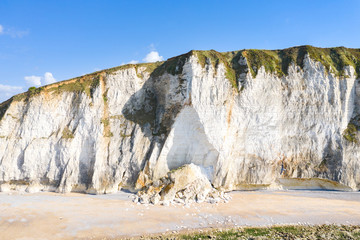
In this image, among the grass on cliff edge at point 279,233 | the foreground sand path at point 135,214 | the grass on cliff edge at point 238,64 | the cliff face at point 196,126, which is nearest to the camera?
the grass on cliff edge at point 279,233

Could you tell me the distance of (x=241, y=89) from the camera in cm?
2067

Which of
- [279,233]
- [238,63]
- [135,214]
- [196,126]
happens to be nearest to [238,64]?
[238,63]

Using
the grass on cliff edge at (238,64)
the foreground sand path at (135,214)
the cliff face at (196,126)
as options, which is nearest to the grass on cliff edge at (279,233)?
the foreground sand path at (135,214)

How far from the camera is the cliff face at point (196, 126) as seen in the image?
62.2ft

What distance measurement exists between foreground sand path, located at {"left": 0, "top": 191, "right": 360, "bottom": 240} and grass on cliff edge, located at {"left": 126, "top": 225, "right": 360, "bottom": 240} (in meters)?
0.64

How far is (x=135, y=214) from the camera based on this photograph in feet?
45.1

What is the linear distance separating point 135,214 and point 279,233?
884cm

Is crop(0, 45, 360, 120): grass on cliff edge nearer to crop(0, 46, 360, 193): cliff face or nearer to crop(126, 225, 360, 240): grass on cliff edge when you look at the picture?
crop(0, 46, 360, 193): cliff face

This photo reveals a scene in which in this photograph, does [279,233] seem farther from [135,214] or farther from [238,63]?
[238,63]

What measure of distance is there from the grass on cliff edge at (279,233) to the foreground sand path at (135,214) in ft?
2.10

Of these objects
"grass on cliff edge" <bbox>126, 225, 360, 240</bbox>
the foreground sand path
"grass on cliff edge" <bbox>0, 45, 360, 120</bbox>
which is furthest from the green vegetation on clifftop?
"grass on cliff edge" <bbox>126, 225, 360, 240</bbox>

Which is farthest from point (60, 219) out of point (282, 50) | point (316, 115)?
point (282, 50)

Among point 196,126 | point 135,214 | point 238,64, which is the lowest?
point 135,214

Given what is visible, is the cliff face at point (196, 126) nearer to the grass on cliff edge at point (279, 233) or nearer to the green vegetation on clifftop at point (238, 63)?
the green vegetation on clifftop at point (238, 63)
